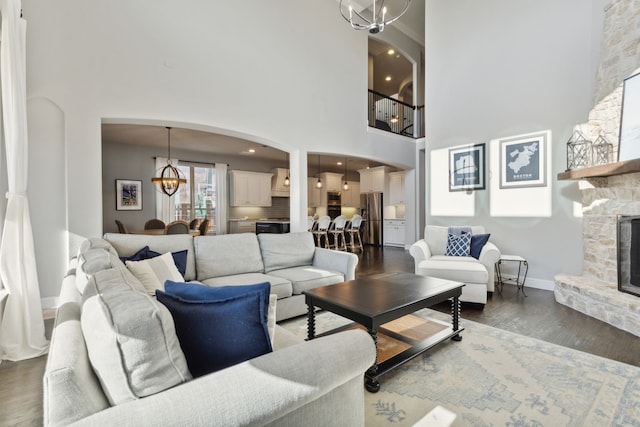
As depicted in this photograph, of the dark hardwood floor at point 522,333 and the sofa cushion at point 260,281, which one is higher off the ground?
the sofa cushion at point 260,281

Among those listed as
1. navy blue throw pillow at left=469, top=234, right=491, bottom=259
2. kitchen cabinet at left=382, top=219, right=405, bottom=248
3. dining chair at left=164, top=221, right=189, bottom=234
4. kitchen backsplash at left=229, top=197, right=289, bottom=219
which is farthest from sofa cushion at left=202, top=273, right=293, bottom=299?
kitchen cabinet at left=382, top=219, right=405, bottom=248

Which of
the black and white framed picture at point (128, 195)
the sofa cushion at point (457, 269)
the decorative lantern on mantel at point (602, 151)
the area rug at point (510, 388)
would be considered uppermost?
the decorative lantern on mantel at point (602, 151)

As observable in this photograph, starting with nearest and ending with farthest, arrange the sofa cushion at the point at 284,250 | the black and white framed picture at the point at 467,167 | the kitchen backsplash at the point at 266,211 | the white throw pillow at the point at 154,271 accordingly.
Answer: the white throw pillow at the point at 154,271 < the sofa cushion at the point at 284,250 < the black and white framed picture at the point at 467,167 < the kitchen backsplash at the point at 266,211

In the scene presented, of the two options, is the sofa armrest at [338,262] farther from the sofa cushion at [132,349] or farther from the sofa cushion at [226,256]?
the sofa cushion at [132,349]

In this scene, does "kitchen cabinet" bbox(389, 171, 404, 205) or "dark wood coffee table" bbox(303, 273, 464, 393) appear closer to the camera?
"dark wood coffee table" bbox(303, 273, 464, 393)

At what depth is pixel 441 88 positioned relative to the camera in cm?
581

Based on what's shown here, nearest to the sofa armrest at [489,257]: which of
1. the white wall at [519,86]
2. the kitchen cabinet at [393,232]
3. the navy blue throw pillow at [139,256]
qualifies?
the white wall at [519,86]

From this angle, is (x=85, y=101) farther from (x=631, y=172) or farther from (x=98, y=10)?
(x=631, y=172)

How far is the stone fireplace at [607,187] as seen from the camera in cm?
333

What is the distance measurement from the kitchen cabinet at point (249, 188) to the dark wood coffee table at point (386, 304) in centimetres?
617

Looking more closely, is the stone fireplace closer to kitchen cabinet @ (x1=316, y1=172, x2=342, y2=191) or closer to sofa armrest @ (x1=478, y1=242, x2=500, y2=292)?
sofa armrest @ (x1=478, y1=242, x2=500, y2=292)

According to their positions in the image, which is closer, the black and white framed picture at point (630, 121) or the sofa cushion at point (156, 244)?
the sofa cushion at point (156, 244)

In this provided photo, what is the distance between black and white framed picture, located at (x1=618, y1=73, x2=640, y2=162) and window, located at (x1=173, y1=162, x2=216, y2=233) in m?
7.44

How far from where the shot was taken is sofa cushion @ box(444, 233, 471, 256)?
4.35m
